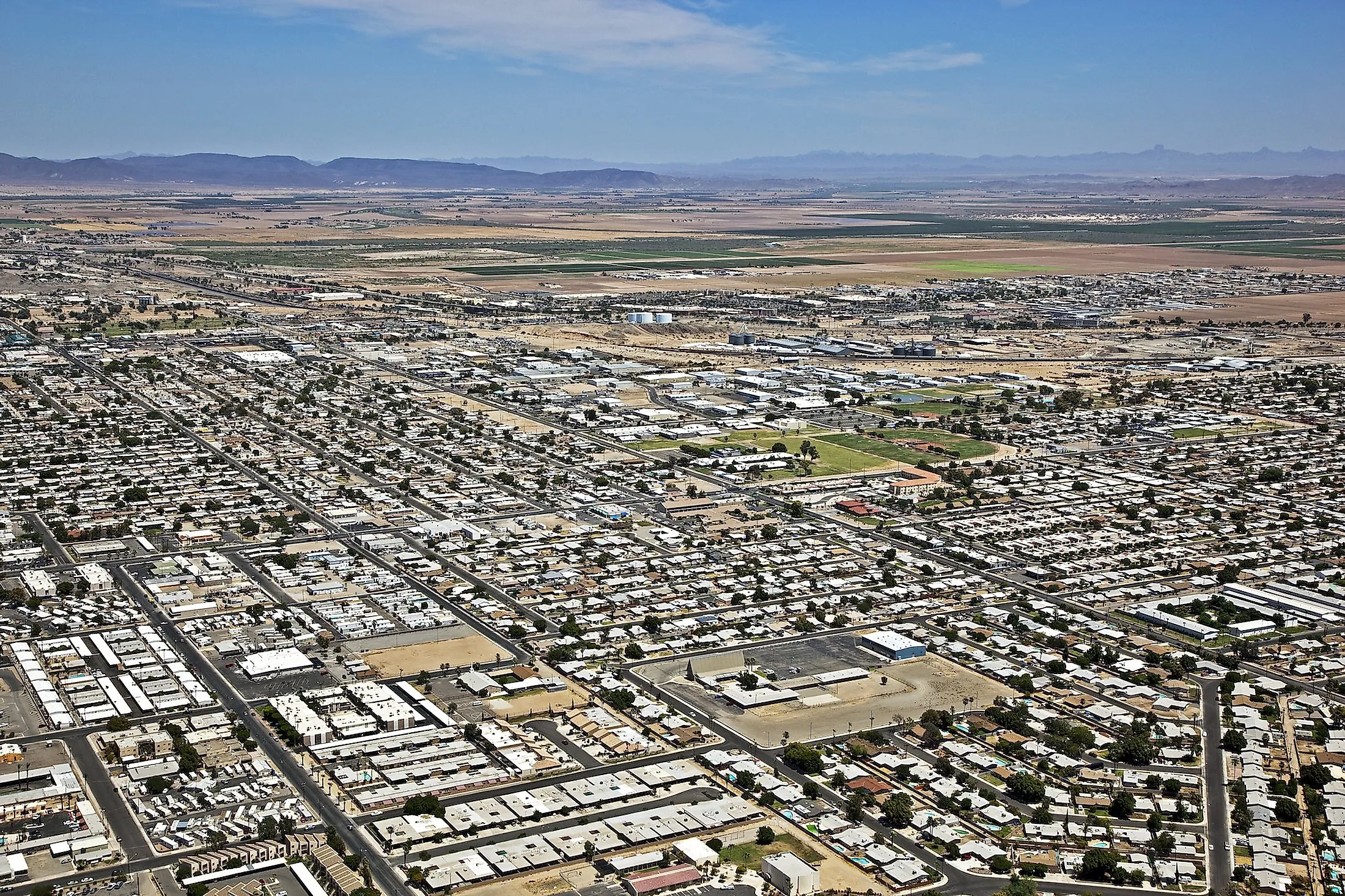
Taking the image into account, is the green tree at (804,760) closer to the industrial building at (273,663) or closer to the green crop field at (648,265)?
the industrial building at (273,663)

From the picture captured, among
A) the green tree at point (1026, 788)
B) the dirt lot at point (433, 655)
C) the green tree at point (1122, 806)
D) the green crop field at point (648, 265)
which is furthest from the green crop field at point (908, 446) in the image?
the green crop field at point (648, 265)

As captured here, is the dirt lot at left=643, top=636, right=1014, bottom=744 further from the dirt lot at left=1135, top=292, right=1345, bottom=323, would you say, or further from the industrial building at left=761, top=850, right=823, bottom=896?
the dirt lot at left=1135, top=292, right=1345, bottom=323

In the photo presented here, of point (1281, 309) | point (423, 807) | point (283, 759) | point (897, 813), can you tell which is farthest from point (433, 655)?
point (1281, 309)

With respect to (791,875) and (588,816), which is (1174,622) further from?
(588,816)

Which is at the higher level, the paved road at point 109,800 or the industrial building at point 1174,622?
the paved road at point 109,800

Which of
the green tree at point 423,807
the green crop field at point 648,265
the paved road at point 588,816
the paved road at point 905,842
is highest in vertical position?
the green crop field at point 648,265

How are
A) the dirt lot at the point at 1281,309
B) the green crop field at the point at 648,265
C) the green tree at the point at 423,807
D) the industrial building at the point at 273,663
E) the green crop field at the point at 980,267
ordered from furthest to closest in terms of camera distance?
the green crop field at the point at 980,267 < the green crop field at the point at 648,265 < the dirt lot at the point at 1281,309 < the industrial building at the point at 273,663 < the green tree at the point at 423,807
